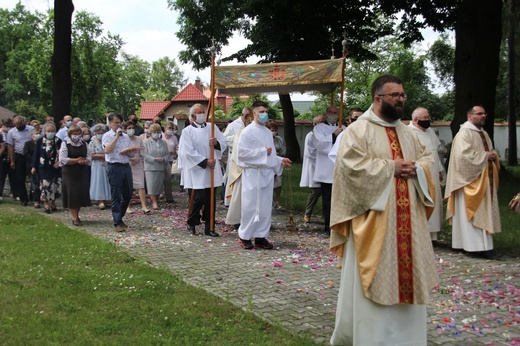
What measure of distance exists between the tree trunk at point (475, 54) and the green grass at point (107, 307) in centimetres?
1256

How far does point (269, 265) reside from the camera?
26.8ft

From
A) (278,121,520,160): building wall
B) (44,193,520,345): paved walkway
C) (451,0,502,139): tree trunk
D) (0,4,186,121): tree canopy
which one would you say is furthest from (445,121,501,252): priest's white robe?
(0,4,186,121): tree canopy

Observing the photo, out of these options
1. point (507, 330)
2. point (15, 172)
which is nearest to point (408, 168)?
point (507, 330)

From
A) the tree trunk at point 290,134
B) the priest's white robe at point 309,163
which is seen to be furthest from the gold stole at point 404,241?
the tree trunk at point 290,134

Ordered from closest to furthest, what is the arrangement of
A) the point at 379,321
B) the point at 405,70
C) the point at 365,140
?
the point at 379,321, the point at 365,140, the point at 405,70

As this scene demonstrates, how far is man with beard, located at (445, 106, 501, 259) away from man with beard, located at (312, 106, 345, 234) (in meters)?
2.37

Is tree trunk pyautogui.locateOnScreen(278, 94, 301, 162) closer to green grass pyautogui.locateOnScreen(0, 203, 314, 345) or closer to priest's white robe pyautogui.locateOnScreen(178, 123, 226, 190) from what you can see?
priest's white robe pyautogui.locateOnScreen(178, 123, 226, 190)

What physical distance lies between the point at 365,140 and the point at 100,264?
4381 millimetres

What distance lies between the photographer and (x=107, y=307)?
5.94 metres

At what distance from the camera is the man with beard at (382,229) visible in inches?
186

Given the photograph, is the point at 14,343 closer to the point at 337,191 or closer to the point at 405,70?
the point at 337,191

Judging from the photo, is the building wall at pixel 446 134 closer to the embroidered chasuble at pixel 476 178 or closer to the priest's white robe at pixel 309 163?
the priest's white robe at pixel 309 163

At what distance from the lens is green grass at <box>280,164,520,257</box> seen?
991 cm

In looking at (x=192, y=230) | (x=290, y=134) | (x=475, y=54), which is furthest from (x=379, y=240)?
(x=290, y=134)
